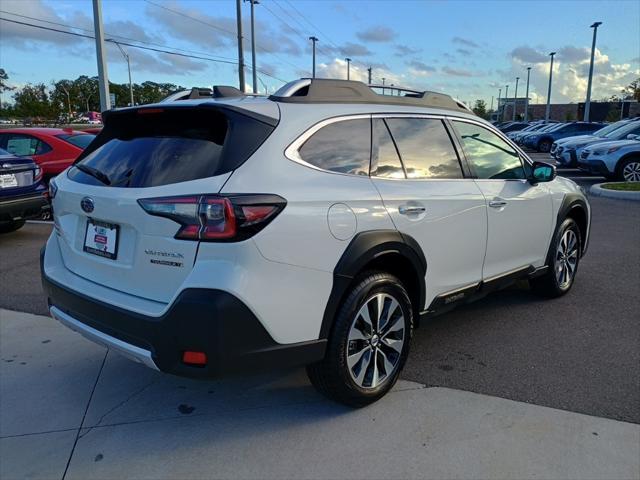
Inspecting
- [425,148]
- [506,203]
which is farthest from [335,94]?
[506,203]

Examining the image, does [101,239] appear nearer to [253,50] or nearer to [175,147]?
[175,147]

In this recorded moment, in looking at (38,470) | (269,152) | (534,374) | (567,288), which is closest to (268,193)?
(269,152)

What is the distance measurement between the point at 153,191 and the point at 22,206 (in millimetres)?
5657

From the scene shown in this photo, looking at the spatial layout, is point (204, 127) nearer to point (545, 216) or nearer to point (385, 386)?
point (385, 386)

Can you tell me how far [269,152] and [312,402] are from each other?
155 cm

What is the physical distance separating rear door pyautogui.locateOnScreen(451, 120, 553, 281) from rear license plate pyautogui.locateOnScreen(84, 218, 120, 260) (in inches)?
97.0

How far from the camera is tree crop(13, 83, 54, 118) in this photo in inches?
2382

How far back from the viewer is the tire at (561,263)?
190 inches

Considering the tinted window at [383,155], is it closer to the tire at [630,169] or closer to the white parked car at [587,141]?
the tire at [630,169]

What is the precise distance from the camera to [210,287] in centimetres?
240

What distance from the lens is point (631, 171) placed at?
13469mm

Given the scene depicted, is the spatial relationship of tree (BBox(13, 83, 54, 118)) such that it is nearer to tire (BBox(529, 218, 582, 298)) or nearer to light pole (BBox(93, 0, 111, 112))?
light pole (BBox(93, 0, 111, 112))

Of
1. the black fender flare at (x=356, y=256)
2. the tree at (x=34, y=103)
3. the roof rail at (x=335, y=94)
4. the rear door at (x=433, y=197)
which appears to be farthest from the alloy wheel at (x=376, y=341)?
the tree at (x=34, y=103)

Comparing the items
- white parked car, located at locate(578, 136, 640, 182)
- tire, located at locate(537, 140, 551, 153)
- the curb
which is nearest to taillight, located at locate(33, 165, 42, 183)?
the curb
